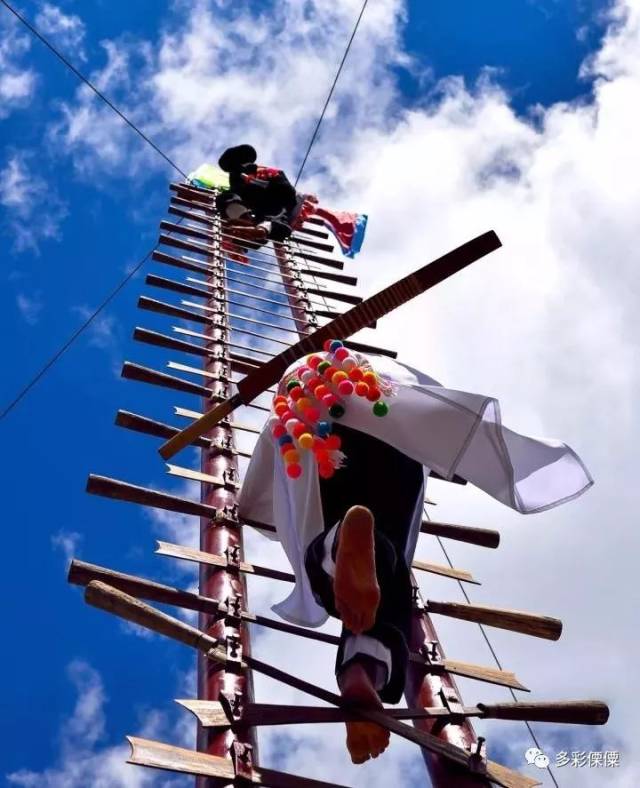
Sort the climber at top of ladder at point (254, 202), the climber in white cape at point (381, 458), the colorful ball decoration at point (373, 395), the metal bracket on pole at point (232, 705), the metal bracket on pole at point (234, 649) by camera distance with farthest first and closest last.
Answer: the climber at top of ladder at point (254, 202)
the colorful ball decoration at point (373, 395)
the climber in white cape at point (381, 458)
the metal bracket on pole at point (234, 649)
the metal bracket on pole at point (232, 705)

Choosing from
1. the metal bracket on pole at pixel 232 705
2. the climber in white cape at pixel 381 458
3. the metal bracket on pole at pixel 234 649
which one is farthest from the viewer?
the climber in white cape at pixel 381 458

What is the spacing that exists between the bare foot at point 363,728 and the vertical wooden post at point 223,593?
280 mm

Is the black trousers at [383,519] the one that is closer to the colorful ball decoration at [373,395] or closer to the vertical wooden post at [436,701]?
the colorful ball decoration at [373,395]

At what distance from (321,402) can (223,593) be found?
2.54 ft

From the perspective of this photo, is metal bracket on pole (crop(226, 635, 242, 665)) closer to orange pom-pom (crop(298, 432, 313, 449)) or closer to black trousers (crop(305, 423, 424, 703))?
black trousers (crop(305, 423, 424, 703))

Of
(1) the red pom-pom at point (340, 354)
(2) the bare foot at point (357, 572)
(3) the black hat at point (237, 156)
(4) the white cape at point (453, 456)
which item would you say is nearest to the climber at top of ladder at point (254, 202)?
(3) the black hat at point (237, 156)

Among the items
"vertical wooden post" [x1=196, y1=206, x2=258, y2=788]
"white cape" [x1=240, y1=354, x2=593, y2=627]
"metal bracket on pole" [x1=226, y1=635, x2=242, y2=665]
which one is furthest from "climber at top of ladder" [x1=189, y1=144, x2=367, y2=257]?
"metal bracket on pole" [x1=226, y1=635, x2=242, y2=665]

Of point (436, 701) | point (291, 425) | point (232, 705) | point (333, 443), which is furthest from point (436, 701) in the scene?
→ point (291, 425)

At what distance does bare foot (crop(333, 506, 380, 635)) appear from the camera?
228 centimetres

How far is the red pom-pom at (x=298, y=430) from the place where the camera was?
298cm

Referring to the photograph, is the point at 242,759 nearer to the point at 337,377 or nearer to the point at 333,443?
the point at 333,443

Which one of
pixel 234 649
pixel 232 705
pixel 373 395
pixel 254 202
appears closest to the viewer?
pixel 232 705

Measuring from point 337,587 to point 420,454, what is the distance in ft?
2.32

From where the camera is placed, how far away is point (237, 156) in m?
8.12
